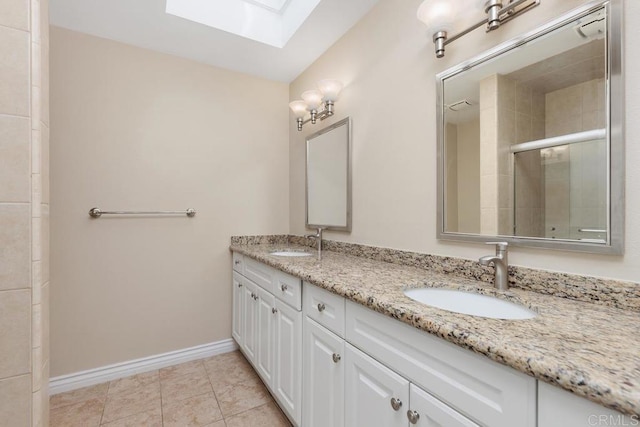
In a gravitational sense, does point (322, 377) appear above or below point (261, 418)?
above

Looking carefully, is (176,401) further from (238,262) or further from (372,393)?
(372,393)

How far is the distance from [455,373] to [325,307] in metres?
0.57

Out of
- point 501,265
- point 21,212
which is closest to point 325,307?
point 501,265

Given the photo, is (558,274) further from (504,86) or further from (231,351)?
(231,351)

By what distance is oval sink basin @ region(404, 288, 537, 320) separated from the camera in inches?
36.8

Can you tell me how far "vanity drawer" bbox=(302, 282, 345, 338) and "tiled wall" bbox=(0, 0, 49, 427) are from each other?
0.92 meters

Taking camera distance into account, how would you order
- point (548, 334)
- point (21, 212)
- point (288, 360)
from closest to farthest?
1. point (548, 334)
2. point (21, 212)
3. point (288, 360)

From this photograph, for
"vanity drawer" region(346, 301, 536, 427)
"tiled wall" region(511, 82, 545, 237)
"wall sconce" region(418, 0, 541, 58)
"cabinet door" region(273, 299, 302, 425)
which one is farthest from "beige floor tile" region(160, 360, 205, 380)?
"wall sconce" region(418, 0, 541, 58)

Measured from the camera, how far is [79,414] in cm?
164

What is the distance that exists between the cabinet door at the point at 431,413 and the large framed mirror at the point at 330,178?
3.96ft

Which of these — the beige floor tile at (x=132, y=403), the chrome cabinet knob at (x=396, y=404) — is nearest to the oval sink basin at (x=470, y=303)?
the chrome cabinet knob at (x=396, y=404)

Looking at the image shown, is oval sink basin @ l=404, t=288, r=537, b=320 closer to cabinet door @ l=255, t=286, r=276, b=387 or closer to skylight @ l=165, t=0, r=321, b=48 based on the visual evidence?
cabinet door @ l=255, t=286, r=276, b=387

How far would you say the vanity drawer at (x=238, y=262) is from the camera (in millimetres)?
2139

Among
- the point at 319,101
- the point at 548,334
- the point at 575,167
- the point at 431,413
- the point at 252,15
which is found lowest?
the point at 431,413
